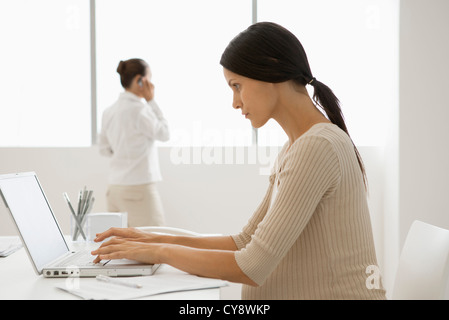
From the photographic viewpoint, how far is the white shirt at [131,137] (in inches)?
134

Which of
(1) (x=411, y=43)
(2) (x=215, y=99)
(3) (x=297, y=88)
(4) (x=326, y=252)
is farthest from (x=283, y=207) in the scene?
(2) (x=215, y=99)

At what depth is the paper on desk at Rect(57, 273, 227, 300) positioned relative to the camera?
3.70 ft

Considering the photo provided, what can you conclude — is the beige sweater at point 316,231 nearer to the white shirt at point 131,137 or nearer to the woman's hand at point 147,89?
the white shirt at point 131,137

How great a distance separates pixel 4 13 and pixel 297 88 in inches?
128

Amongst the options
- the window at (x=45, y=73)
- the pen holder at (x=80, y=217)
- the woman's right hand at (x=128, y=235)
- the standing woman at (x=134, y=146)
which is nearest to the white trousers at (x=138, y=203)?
the standing woman at (x=134, y=146)

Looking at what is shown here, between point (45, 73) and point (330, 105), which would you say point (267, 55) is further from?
point (45, 73)

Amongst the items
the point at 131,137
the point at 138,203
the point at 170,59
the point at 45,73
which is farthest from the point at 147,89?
the point at 45,73

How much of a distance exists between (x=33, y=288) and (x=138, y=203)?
2217 mm

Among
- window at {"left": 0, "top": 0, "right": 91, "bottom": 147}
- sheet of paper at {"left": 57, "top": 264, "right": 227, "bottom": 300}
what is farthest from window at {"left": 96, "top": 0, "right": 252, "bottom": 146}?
sheet of paper at {"left": 57, "top": 264, "right": 227, "bottom": 300}

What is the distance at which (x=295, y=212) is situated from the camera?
3.84 feet

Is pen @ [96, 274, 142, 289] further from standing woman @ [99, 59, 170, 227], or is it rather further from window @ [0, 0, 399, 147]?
window @ [0, 0, 399, 147]

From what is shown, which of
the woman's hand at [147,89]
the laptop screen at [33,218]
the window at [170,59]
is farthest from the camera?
the window at [170,59]

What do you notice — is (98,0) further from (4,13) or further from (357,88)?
(357,88)

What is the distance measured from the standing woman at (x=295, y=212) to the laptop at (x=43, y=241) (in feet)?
0.14
